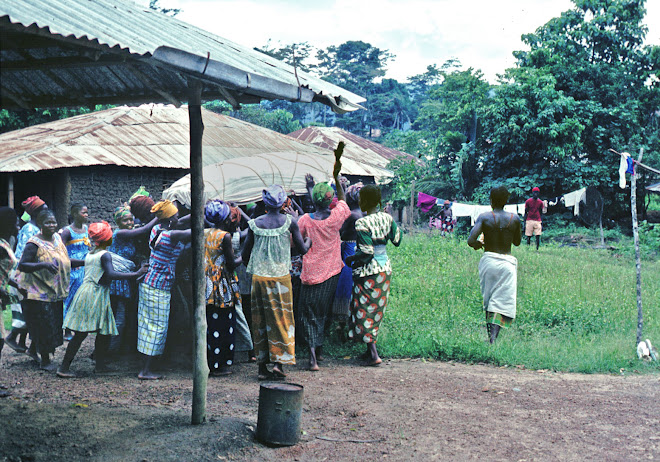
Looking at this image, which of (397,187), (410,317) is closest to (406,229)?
(397,187)

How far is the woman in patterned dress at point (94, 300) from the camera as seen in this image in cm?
595

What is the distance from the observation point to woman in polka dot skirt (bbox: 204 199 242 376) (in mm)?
5887

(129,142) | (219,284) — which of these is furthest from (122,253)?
(129,142)

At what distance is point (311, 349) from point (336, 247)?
1.06 m

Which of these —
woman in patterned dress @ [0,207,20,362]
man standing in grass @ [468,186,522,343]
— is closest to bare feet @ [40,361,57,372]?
woman in patterned dress @ [0,207,20,362]

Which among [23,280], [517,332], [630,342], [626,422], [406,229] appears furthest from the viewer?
[406,229]

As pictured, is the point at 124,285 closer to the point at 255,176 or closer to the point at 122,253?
the point at 122,253

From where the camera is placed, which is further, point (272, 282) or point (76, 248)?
point (76, 248)

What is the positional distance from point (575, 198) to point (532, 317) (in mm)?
12476

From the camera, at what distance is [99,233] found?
6031 millimetres

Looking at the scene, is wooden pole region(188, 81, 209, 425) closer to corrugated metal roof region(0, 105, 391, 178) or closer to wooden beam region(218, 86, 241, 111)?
wooden beam region(218, 86, 241, 111)

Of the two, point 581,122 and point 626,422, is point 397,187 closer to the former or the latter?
point 581,122

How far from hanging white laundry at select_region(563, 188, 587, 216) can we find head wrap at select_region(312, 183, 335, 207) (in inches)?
603

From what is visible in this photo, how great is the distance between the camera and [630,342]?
7.33 metres
